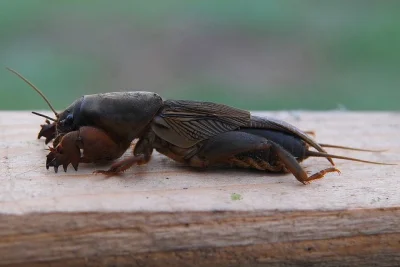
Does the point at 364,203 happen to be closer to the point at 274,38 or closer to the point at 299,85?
the point at 299,85

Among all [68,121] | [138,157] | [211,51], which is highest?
[68,121]

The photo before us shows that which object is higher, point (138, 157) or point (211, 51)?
point (138, 157)

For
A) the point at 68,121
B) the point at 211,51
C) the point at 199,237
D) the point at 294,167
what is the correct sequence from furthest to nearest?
the point at 211,51 → the point at 68,121 → the point at 294,167 → the point at 199,237

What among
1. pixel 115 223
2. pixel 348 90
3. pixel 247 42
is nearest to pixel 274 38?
pixel 247 42

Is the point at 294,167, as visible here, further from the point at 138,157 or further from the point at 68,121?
the point at 68,121

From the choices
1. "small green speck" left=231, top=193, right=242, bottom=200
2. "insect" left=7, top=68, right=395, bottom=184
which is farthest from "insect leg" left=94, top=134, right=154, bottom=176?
"small green speck" left=231, top=193, right=242, bottom=200

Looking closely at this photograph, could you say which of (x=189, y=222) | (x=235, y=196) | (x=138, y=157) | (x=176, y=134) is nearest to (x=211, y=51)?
(x=176, y=134)
